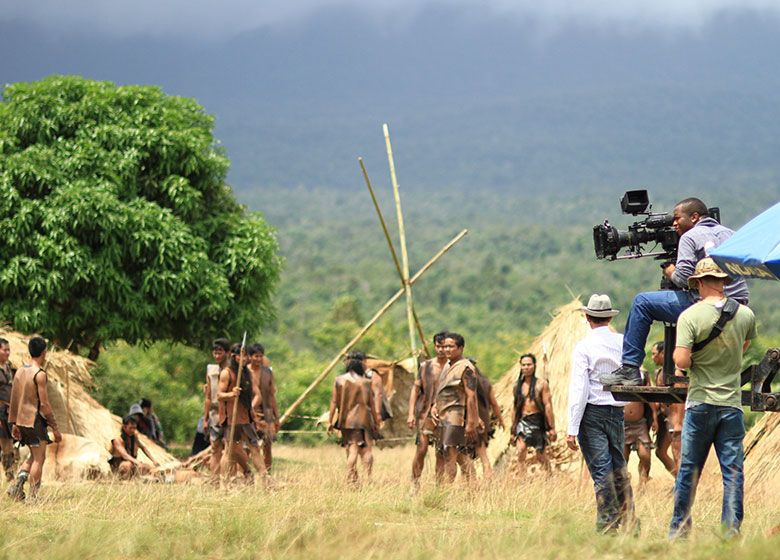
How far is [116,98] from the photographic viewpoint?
19.0 meters

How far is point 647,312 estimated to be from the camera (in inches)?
267

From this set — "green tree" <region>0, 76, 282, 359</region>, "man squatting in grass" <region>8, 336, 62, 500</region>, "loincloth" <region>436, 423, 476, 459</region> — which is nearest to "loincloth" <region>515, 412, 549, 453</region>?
"loincloth" <region>436, 423, 476, 459</region>

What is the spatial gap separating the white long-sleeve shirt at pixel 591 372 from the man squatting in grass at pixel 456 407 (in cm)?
310

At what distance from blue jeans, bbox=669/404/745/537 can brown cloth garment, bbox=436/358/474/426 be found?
3991 mm

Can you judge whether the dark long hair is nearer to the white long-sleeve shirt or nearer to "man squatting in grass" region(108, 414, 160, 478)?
"man squatting in grass" region(108, 414, 160, 478)

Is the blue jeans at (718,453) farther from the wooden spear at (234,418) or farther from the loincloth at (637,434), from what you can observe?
the wooden spear at (234,418)

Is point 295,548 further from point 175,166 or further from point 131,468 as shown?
point 175,166

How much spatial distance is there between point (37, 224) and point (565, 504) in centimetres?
1213

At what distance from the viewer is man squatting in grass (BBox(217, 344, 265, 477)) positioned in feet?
36.4

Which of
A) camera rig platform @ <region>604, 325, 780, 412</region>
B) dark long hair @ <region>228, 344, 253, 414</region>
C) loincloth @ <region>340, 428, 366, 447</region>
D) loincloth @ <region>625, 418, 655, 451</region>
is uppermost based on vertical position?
camera rig platform @ <region>604, 325, 780, 412</region>

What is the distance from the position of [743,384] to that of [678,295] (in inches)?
28.9

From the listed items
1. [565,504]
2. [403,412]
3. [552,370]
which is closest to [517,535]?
[565,504]

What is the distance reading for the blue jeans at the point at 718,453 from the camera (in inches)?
245

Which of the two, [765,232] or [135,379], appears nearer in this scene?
[765,232]
